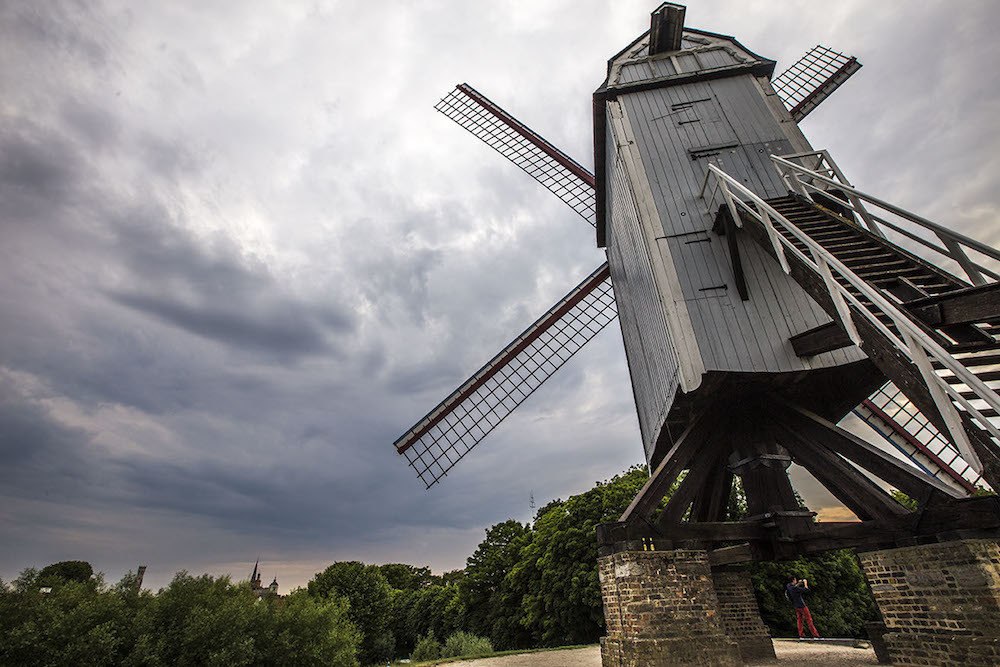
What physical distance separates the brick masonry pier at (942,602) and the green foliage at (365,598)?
34.9 meters

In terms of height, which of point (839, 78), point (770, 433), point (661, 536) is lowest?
point (661, 536)

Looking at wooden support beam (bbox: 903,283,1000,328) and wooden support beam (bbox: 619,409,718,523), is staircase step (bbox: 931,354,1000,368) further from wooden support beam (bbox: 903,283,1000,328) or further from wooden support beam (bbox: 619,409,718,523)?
wooden support beam (bbox: 619,409,718,523)

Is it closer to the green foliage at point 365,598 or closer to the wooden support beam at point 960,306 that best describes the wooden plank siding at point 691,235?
the wooden support beam at point 960,306

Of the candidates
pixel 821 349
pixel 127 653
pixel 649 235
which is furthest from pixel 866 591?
pixel 127 653

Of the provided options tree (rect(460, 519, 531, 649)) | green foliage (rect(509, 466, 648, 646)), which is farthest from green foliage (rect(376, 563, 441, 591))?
green foliage (rect(509, 466, 648, 646))

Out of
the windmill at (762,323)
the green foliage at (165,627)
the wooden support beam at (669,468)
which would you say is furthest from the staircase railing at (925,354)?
the green foliage at (165,627)

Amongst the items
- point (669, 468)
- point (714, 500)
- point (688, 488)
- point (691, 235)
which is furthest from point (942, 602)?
point (691, 235)

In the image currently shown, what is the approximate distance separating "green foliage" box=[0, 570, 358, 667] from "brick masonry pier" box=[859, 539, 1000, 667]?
13395 millimetres

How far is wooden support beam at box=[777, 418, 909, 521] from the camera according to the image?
5766mm

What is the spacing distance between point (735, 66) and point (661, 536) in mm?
10110

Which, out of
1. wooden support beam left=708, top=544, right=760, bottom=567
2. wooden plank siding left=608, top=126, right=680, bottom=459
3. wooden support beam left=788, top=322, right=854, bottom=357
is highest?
wooden plank siding left=608, top=126, right=680, bottom=459

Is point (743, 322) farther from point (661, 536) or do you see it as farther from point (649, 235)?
point (661, 536)

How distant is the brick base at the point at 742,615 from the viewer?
8312 millimetres

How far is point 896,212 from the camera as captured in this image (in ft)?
17.4
